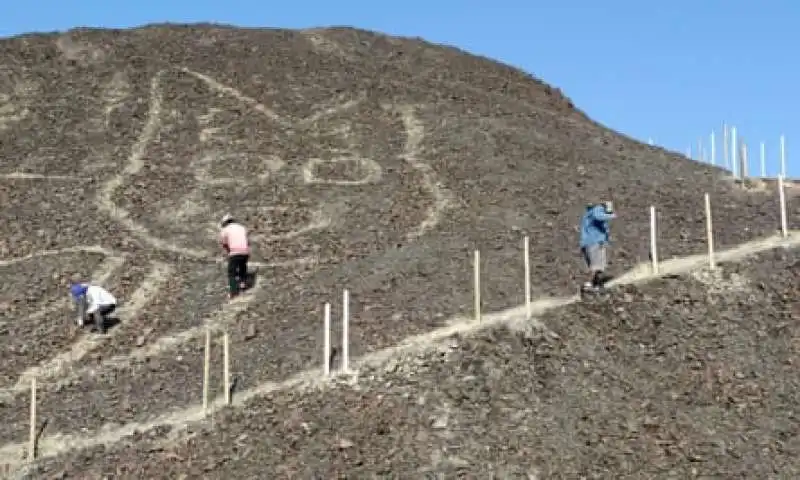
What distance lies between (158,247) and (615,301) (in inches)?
470

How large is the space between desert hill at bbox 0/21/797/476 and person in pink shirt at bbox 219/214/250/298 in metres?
0.46

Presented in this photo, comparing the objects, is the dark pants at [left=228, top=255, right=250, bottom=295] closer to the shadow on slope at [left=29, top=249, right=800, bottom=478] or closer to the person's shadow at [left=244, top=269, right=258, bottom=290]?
the person's shadow at [left=244, top=269, right=258, bottom=290]

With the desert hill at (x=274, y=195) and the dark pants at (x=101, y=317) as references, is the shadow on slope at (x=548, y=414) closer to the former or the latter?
the desert hill at (x=274, y=195)

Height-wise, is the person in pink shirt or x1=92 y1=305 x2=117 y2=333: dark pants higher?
the person in pink shirt

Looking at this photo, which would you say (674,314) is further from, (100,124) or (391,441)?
(100,124)

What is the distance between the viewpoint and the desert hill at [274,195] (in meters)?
22.5

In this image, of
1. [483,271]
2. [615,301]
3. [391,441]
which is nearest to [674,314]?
[615,301]

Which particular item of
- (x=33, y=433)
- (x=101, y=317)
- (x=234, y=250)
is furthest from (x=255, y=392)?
(x=101, y=317)

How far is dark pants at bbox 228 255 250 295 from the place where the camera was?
24.6 m

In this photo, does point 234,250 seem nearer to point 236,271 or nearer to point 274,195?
point 236,271

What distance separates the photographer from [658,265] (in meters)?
24.1

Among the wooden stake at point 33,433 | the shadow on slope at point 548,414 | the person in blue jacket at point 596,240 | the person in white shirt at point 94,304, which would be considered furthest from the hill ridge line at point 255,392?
the person in white shirt at point 94,304

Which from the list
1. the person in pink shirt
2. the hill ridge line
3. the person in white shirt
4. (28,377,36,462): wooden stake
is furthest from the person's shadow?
(28,377,36,462): wooden stake

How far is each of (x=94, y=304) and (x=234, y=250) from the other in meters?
2.97
